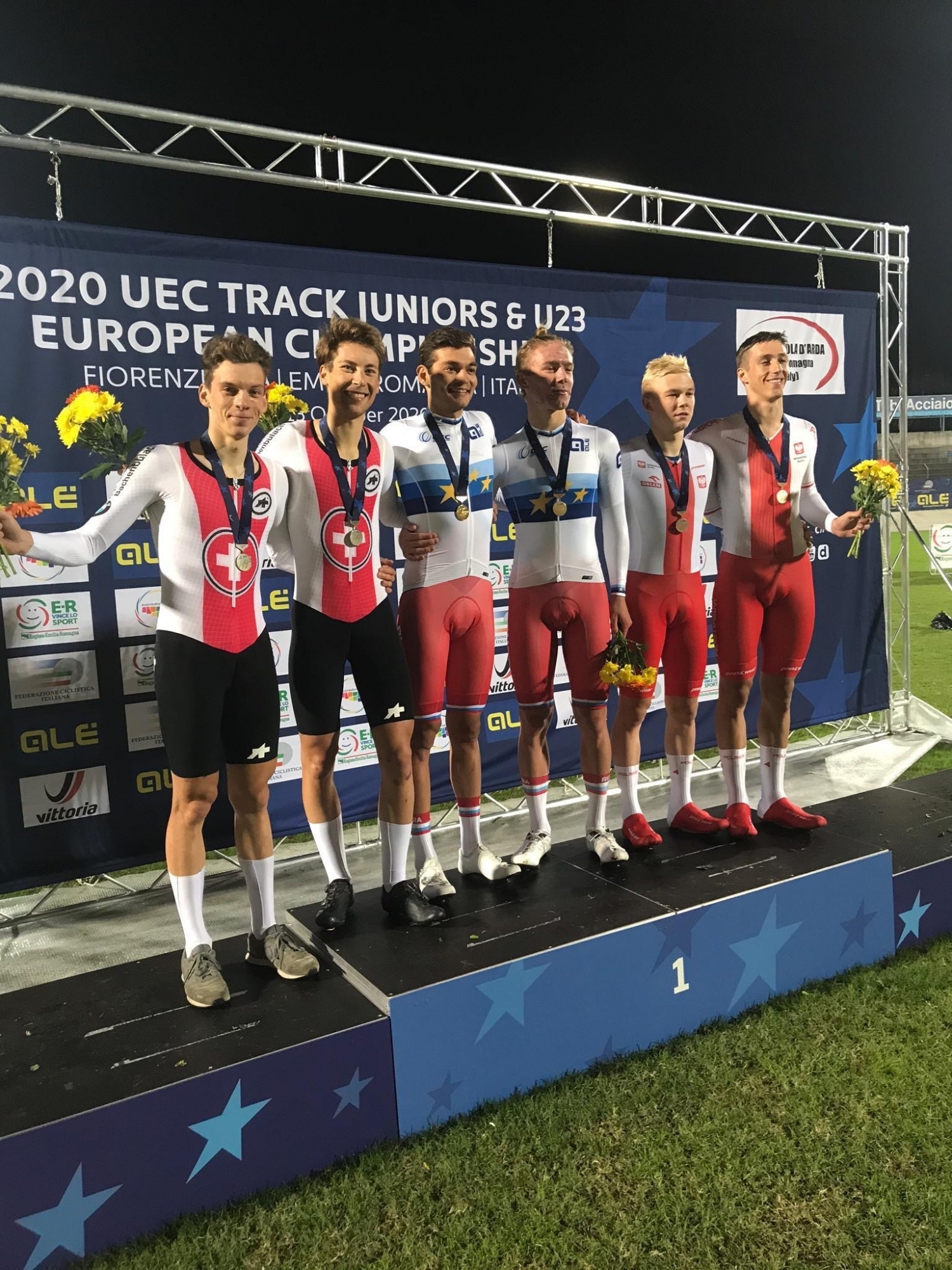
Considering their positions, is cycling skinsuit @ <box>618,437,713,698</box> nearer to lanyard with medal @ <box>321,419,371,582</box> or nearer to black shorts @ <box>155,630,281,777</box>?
lanyard with medal @ <box>321,419,371,582</box>

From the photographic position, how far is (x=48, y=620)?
13.7 ft

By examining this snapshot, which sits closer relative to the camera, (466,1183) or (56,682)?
(466,1183)

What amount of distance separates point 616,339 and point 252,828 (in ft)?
13.0

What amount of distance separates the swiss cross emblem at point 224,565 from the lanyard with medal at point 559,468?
128 centimetres

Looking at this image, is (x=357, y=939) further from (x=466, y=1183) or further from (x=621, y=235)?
(x=621, y=235)

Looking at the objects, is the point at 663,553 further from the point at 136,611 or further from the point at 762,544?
the point at 136,611

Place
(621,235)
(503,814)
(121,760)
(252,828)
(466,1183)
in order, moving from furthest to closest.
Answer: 1. (621,235)
2. (503,814)
3. (121,760)
4. (252,828)
5. (466,1183)

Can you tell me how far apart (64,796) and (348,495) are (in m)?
2.19

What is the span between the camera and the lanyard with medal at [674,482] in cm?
389

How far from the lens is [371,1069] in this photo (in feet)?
8.82

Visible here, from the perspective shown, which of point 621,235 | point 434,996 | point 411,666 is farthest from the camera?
point 621,235

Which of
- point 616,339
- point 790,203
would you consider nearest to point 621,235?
point 790,203

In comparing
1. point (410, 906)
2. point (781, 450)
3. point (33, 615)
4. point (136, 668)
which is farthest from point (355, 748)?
point (781, 450)

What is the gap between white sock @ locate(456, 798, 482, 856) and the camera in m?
3.71
